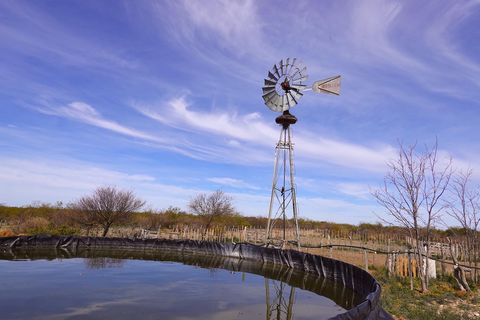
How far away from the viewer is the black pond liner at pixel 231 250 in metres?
13.1

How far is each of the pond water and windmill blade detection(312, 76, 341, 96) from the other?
8.77 meters

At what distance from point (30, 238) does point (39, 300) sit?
43.1 ft

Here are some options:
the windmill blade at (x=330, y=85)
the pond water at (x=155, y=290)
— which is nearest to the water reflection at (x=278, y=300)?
the pond water at (x=155, y=290)

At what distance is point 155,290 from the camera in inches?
451

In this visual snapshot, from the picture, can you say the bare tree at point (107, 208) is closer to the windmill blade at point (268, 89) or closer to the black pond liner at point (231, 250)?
the black pond liner at point (231, 250)

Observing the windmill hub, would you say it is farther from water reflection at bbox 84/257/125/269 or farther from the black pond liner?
water reflection at bbox 84/257/125/269

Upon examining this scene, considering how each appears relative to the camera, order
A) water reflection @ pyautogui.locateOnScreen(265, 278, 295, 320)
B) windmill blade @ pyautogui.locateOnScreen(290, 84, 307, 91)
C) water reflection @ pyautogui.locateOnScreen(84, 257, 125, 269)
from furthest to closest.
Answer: windmill blade @ pyautogui.locateOnScreen(290, 84, 307, 91)
water reflection @ pyautogui.locateOnScreen(84, 257, 125, 269)
water reflection @ pyautogui.locateOnScreen(265, 278, 295, 320)

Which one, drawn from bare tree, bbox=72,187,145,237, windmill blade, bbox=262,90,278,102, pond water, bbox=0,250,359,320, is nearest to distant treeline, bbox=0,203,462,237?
bare tree, bbox=72,187,145,237

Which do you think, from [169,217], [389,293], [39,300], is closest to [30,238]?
[39,300]

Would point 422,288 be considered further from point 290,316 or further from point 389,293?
point 290,316

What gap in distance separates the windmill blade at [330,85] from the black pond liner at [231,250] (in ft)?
25.9

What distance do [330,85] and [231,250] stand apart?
10822 millimetres

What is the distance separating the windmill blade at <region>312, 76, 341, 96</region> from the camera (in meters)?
18.0

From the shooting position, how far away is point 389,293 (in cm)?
1190
